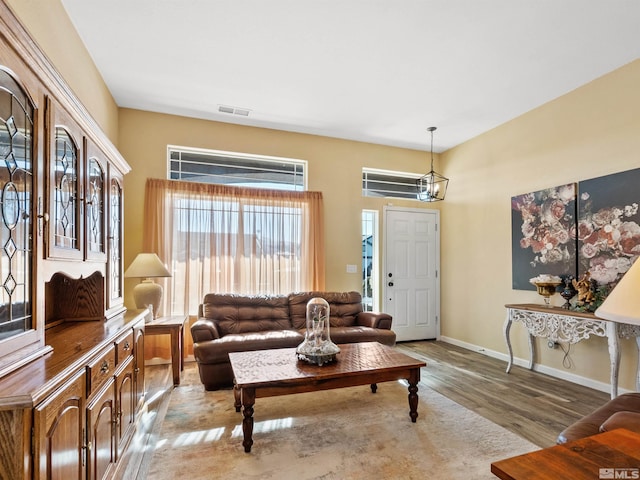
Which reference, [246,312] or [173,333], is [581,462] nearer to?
[173,333]

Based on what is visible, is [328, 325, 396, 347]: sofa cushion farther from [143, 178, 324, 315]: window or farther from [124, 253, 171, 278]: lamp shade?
[124, 253, 171, 278]: lamp shade

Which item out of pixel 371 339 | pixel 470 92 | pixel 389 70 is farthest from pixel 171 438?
pixel 470 92

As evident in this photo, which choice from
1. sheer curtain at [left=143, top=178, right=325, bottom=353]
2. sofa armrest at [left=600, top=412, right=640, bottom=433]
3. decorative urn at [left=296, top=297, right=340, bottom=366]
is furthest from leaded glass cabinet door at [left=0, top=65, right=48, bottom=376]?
sheer curtain at [left=143, top=178, right=325, bottom=353]

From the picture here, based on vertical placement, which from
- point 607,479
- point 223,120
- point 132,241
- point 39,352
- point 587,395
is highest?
point 223,120

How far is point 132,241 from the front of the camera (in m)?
4.07

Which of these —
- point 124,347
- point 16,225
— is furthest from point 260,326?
point 16,225

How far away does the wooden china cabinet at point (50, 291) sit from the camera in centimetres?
114

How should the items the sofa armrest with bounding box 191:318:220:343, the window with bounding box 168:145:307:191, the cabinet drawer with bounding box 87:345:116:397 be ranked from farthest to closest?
the window with bounding box 168:145:307:191, the sofa armrest with bounding box 191:318:220:343, the cabinet drawer with bounding box 87:345:116:397

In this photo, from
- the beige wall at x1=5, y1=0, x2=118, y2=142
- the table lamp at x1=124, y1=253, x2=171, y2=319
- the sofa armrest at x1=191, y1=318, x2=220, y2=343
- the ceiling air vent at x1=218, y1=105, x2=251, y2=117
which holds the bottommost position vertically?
the sofa armrest at x1=191, y1=318, x2=220, y2=343

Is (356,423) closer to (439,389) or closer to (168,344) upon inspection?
(439,389)

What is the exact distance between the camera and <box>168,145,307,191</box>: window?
4395 mm

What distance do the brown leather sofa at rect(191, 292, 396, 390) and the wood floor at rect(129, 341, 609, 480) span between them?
516mm

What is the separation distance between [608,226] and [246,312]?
3.88 m

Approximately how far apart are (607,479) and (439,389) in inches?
103
